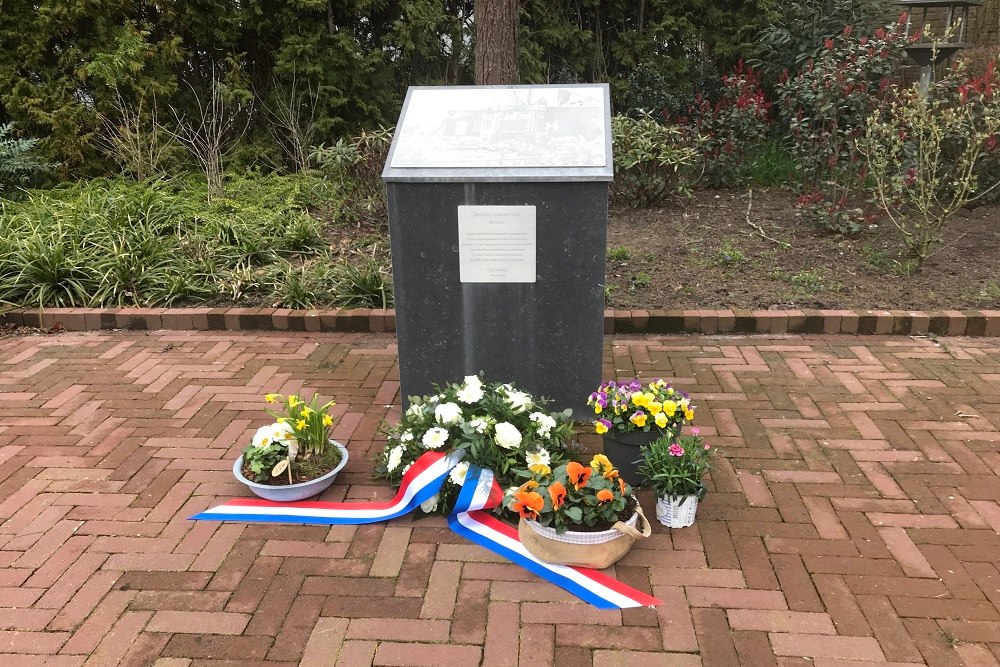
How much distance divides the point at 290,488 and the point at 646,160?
432 cm

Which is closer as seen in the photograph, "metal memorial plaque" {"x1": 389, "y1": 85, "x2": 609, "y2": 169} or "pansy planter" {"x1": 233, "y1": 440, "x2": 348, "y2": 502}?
"pansy planter" {"x1": 233, "y1": 440, "x2": 348, "y2": 502}

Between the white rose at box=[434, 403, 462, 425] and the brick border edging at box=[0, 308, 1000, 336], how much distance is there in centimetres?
171

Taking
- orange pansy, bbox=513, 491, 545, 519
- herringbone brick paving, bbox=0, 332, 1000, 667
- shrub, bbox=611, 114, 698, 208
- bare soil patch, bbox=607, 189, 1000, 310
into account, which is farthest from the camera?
shrub, bbox=611, 114, 698, 208

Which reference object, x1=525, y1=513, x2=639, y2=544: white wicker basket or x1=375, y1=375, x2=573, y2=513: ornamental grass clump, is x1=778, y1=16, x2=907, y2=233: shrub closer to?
x1=375, y1=375, x2=573, y2=513: ornamental grass clump

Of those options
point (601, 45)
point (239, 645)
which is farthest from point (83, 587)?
point (601, 45)

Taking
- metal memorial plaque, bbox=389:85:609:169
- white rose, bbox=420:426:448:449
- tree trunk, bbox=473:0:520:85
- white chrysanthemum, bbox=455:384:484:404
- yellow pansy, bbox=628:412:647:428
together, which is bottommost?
white rose, bbox=420:426:448:449

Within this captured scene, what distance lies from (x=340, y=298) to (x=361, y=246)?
36.8 inches

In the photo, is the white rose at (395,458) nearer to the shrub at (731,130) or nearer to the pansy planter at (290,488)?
the pansy planter at (290,488)

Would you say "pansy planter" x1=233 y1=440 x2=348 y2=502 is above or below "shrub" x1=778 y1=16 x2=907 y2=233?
below

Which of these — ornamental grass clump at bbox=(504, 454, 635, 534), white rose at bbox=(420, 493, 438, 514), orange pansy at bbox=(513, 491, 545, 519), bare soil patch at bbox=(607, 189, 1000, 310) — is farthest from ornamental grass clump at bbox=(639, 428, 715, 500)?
bare soil patch at bbox=(607, 189, 1000, 310)

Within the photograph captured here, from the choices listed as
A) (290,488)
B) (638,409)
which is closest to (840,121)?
(638,409)

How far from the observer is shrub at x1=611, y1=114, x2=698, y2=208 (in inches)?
238

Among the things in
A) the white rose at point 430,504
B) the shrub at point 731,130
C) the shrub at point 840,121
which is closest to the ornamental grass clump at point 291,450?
the white rose at point 430,504

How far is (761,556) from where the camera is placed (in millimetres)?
2564
